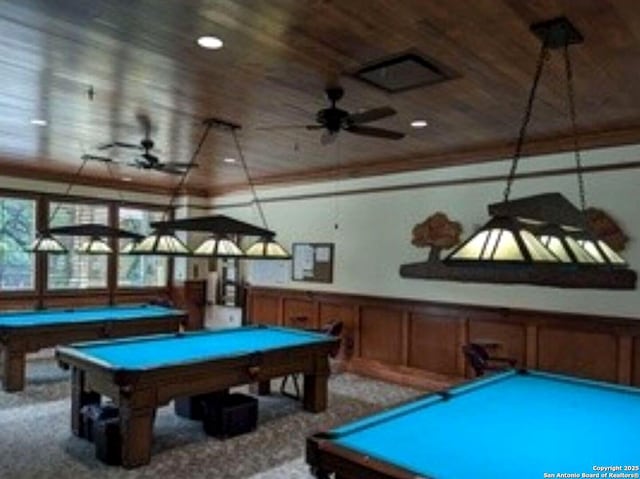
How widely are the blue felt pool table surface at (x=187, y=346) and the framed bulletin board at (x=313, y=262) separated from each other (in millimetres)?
1904

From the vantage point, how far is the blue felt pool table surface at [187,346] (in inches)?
176

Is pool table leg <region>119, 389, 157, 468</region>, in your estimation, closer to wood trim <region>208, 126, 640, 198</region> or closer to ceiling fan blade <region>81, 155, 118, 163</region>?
ceiling fan blade <region>81, 155, 118, 163</region>

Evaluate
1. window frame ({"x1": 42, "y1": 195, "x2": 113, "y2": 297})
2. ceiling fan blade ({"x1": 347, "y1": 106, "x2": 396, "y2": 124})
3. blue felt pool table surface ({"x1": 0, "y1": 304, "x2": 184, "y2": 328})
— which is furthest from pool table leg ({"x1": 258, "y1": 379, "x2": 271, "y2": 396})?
window frame ({"x1": 42, "y1": 195, "x2": 113, "y2": 297})

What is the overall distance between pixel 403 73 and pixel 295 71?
0.76 meters

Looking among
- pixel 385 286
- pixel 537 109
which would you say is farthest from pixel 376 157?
pixel 537 109

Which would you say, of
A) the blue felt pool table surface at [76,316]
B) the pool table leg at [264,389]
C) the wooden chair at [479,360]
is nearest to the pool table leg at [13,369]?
the blue felt pool table surface at [76,316]

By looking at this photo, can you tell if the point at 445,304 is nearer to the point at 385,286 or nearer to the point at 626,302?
the point at 385,286

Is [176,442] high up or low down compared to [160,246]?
down

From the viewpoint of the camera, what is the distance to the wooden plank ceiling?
112 inches

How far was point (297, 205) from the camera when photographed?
8641 mm

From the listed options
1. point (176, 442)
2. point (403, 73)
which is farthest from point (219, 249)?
point (403, 73)

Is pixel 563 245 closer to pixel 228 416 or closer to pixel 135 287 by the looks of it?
pixel 228 416

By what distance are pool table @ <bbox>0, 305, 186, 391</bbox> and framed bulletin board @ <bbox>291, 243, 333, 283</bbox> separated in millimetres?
1994

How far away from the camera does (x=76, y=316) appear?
22.6 ft
